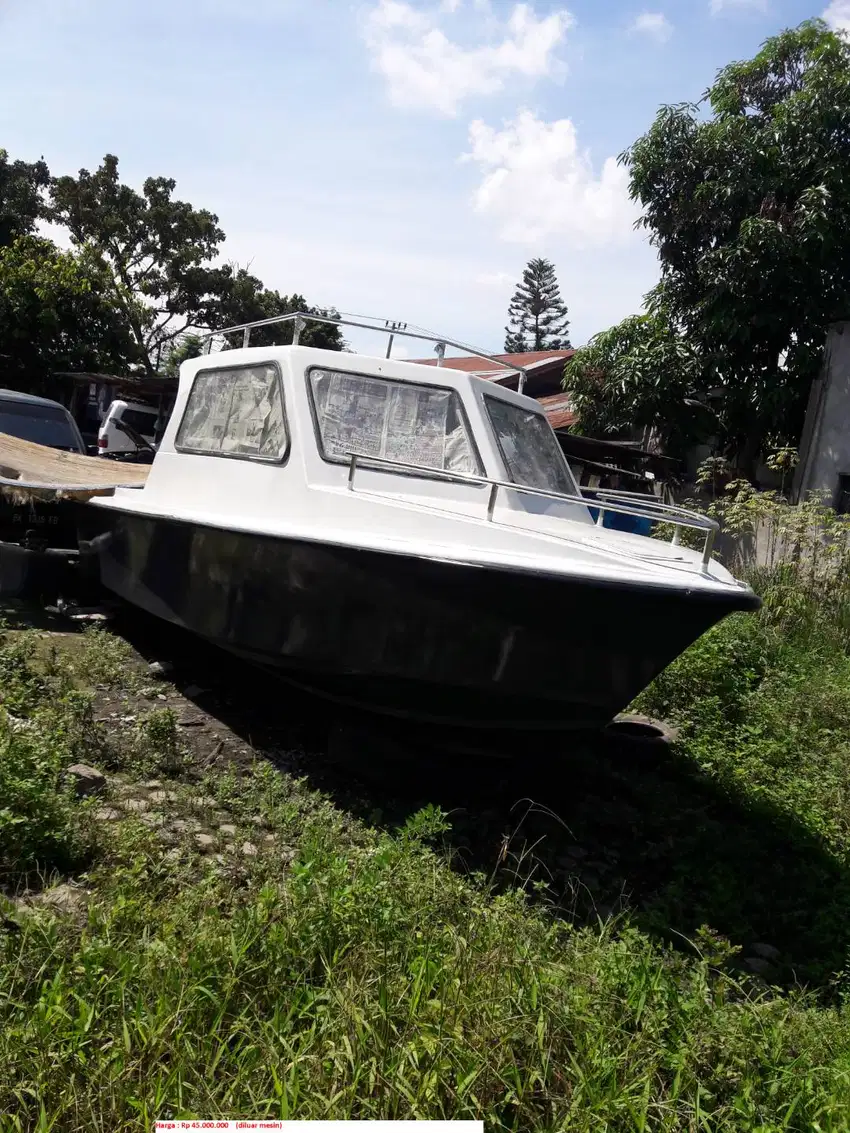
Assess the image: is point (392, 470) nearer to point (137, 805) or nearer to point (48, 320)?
point (137, 805)

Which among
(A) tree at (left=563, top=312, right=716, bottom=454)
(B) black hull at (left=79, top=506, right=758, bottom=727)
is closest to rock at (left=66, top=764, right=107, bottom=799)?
(B) black hull at (left=79, top=506, right=758, bottom=727)

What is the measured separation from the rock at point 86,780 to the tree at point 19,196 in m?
23.4

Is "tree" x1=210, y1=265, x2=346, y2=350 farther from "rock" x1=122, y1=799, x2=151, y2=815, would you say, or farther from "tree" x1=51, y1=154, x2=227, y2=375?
"rock" x1=122, y1=799, x2=151, y2=815

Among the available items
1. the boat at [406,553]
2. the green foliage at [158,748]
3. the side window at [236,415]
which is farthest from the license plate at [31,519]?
the green foliage at [158,748]

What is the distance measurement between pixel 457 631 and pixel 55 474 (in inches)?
198

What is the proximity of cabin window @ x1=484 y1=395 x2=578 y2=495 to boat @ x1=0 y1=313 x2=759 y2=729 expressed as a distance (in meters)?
0.01

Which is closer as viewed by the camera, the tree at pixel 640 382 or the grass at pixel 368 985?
the grass at pixel 368 985

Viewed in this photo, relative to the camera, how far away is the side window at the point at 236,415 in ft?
15.9

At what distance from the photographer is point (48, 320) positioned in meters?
20.5

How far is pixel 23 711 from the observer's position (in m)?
4.36

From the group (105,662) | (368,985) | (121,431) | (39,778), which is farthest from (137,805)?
(121,431)

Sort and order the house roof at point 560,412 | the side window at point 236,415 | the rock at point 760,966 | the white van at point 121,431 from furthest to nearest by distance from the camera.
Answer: the house roof at point 560,412, the white van at point 121,431, the side window at point 236,415, the rock at point 760,966

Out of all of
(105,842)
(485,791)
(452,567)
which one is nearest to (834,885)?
(485,791)

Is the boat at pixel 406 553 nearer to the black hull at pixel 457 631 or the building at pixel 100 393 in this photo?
the black hull at pixel 457 631
